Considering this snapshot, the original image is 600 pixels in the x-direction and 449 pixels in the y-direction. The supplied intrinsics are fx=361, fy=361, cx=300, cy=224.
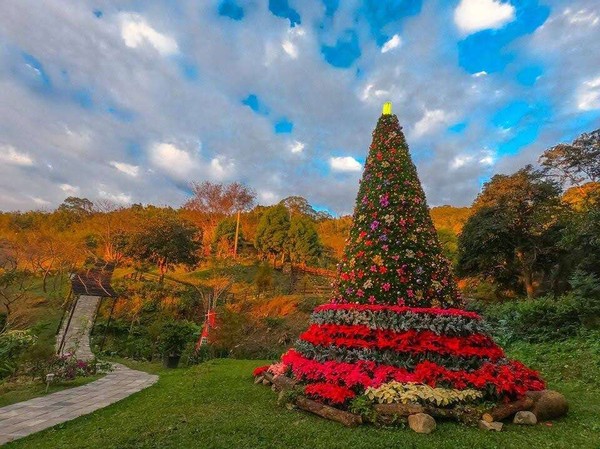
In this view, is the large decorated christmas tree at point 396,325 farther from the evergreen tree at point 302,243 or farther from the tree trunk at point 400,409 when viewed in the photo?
the evergreen tree at point 302,243

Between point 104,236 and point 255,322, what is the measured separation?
1674 centimetres

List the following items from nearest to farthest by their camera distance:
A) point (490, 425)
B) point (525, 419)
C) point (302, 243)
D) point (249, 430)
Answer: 1. point (249, 430)
2. point (490, 425)
3. point (525, 419)
4. point (302, 243)

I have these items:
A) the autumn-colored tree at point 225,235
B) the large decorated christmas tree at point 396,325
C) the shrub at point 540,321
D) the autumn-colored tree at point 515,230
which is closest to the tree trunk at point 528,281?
the autumn-colored tree at point 515,230

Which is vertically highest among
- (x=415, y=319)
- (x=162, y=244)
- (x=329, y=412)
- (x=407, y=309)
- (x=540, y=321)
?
(x=162, y=244)

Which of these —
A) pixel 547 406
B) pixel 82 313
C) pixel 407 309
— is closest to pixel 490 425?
pixel 547 406

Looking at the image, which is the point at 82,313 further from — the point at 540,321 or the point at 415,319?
the point at 540,321

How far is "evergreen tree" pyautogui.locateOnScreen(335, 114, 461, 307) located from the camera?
19.6ft

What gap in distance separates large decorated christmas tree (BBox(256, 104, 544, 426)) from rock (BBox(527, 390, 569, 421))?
168mm

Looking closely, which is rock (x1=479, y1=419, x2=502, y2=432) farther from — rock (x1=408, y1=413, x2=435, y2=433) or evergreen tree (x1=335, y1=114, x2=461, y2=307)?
evergreen tree (x1=335, y1=114, x2=461, y2=307)

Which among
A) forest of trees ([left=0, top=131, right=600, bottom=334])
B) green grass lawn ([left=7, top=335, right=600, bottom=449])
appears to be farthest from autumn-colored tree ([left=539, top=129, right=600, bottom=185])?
green grass lawn ([left=7, top=335, right=600, bottom=449])

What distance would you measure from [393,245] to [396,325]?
1401 mm

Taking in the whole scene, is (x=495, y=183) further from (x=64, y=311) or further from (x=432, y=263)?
(x=64, y=311)

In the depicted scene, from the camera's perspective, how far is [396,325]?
5414mm

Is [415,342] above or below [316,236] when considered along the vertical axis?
below
